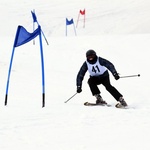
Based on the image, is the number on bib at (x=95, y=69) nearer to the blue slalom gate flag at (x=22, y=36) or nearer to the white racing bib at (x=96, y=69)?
the white racing bib at (x=96, y=69)

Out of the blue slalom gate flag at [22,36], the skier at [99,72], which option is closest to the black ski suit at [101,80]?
the skier at [99,72]

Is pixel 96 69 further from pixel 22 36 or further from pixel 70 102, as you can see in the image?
pixel 22 36

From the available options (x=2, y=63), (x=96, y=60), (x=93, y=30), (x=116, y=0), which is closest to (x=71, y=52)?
(x=2, y=63)

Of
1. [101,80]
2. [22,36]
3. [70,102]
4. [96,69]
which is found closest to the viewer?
[22,36]

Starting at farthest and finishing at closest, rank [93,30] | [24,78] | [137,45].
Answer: [93,30], [137,45], [24,78]

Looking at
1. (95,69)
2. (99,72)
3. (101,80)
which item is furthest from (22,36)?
(101,80)

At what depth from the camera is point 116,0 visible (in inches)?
1427

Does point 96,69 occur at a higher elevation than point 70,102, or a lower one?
higher

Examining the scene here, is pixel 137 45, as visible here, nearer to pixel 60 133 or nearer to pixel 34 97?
pixel 34 97

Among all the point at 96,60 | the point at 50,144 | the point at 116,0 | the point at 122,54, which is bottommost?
the point at 50,144

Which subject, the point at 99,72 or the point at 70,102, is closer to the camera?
the point at 99,72

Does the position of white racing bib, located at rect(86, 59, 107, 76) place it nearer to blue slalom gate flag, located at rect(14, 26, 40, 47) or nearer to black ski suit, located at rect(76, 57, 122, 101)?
black ski suit, located at rect(76, 57, 122, 101)

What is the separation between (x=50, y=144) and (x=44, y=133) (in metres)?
0.51

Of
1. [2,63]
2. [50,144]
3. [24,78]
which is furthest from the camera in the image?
[2,63]
